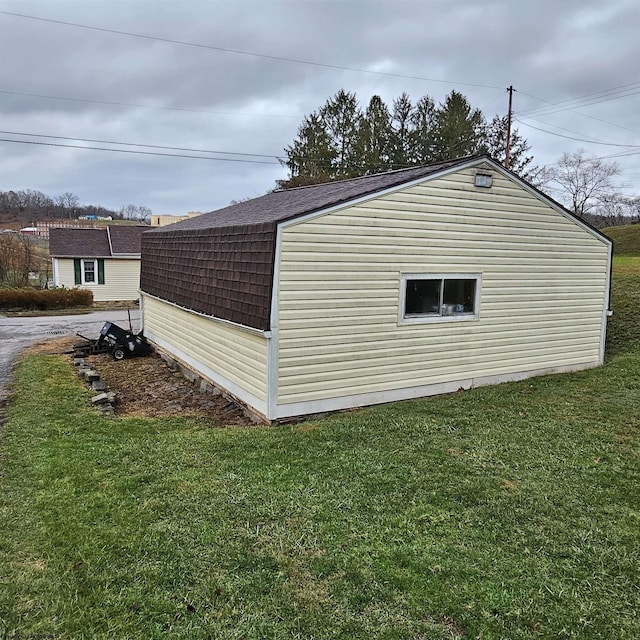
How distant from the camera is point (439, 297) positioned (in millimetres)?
7922

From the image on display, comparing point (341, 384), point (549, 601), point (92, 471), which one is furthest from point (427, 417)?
point (92, 471)

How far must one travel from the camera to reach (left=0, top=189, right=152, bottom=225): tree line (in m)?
44.1

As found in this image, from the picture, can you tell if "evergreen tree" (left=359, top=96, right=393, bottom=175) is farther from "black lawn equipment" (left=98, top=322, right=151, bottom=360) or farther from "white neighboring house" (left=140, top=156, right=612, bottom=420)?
"white neighboring house" (left=140, top=156, right=612, bottom=420)

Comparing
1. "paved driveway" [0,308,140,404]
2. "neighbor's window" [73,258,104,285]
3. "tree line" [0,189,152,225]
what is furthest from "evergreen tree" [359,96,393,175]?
"tree line" [0,189,152,225]

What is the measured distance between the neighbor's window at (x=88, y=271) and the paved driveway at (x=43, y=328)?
15.0 feet

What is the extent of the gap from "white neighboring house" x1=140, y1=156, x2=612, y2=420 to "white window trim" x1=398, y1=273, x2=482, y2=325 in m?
0.02

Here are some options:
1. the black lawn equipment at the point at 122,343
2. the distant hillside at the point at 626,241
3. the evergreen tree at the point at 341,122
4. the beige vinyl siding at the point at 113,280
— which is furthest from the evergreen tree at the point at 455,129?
the black lawn equipment at the point at 122,343

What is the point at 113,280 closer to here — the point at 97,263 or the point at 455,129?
the point at 97,263

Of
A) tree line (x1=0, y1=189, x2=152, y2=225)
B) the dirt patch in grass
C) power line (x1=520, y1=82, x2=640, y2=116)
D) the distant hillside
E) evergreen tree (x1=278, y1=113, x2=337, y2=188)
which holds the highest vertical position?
power line (x1=520, y1=82, x2=640, y2=116)

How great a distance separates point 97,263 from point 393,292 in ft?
70.3

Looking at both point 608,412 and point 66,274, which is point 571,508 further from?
point 66,274

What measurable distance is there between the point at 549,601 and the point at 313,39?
15016 mm

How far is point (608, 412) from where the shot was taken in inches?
275

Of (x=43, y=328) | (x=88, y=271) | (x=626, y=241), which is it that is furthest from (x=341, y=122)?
(x=43, y=328)
